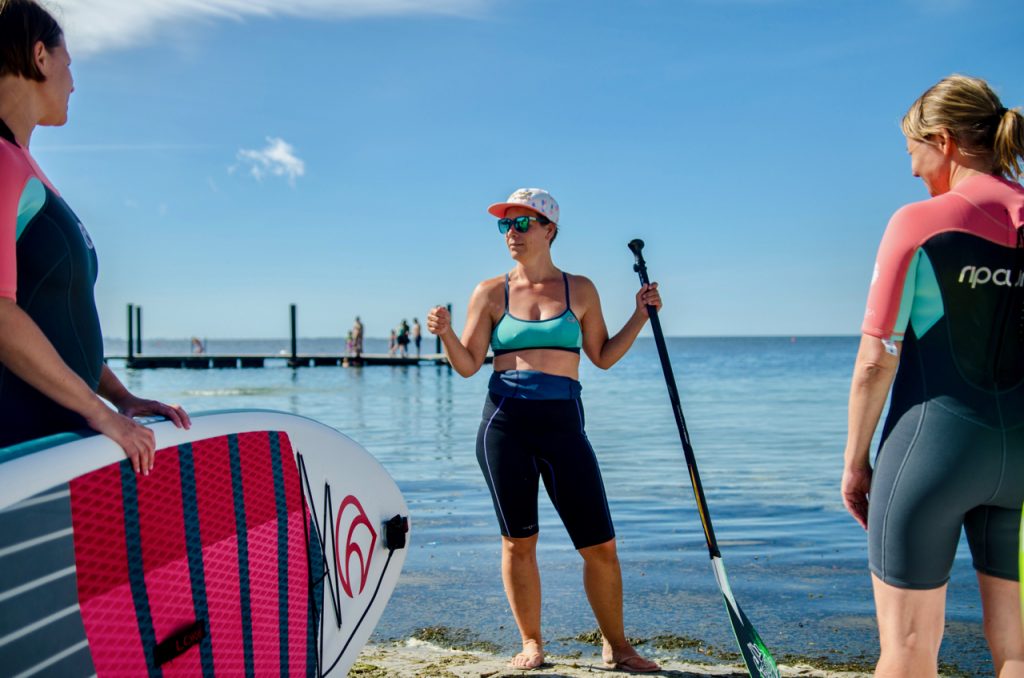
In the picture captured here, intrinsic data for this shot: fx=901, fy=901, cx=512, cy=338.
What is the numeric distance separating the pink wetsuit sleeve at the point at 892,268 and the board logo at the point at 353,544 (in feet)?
5.91

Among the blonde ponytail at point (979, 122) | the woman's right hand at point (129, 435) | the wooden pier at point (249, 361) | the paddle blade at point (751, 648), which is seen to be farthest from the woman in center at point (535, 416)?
the wooden pier at point (249, 361)

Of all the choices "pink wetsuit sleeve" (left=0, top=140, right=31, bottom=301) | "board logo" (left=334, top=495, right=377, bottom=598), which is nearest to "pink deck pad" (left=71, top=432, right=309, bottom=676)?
"board logo" (left=334, top=495, right=377, bottom=598)

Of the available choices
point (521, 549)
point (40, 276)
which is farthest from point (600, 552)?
point (40, 276)

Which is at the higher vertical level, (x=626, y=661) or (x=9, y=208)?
(x=9, y=208)

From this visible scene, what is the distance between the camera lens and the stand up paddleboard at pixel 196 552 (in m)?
1.86

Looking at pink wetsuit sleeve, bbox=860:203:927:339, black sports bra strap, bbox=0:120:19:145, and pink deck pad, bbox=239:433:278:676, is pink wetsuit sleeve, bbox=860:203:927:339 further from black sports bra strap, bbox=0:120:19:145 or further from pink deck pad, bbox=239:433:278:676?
black sports bra strap, bbox=0:120:19:145

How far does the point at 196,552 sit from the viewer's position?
7.55 feet

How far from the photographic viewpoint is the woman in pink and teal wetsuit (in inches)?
77.7

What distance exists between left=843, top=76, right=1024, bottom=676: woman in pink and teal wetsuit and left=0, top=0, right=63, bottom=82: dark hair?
→ 191cm

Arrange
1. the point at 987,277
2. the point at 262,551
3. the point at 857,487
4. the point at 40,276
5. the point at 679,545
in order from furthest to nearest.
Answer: the point at 679,545 → the point at 262,551 → the point at 857,487 → the point at 987,277 → the point at 40,276

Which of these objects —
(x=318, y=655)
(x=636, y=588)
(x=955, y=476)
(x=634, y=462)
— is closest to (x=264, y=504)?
(x=318, y=655)

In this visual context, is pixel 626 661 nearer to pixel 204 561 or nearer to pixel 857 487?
pixel 857 487

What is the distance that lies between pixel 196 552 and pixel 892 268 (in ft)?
5.98

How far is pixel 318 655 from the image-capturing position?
286 cm
